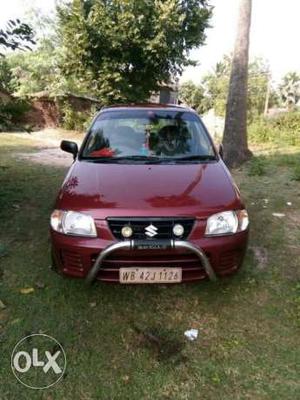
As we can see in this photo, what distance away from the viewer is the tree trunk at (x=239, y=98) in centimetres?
854

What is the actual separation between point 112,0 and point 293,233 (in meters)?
12.5

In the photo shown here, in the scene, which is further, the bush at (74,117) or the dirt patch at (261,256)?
the bush at (74,117)

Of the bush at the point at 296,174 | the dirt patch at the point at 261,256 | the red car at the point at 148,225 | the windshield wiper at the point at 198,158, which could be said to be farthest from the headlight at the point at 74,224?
the bush at the point at 296,174

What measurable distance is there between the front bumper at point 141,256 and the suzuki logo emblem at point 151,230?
10 centimetres

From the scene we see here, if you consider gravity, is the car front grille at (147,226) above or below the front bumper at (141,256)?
above

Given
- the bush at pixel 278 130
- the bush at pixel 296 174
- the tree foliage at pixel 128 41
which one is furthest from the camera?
the tree foliage at pixel 128 41

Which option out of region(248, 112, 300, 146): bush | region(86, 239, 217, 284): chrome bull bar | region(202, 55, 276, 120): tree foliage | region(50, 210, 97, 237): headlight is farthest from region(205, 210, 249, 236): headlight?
region(202, 55, 276, 120): tree foliage

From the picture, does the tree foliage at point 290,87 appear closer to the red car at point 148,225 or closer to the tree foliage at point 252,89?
the tree foliage at point 252,89

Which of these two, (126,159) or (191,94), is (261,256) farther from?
(191,94)

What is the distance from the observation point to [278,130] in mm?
13438

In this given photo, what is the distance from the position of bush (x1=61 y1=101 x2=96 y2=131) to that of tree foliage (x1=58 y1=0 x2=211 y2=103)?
8.98 feet

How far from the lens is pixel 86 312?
3.29 m

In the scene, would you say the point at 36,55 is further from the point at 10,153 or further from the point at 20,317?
the point at 20,317

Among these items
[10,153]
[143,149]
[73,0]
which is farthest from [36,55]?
[143,149]
